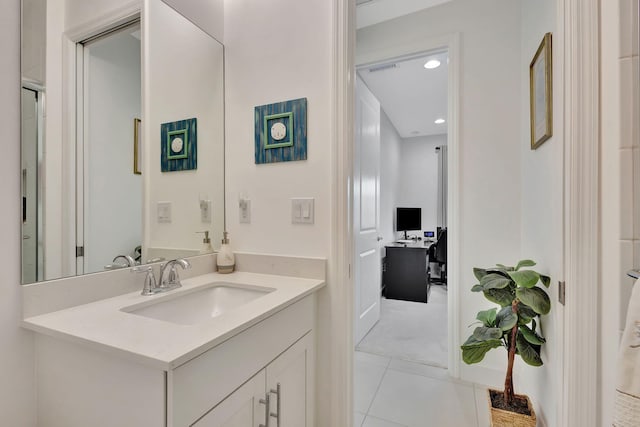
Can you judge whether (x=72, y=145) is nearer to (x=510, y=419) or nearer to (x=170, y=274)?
(x=170, y=274)

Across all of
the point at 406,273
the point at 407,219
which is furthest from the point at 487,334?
the point at 407,219

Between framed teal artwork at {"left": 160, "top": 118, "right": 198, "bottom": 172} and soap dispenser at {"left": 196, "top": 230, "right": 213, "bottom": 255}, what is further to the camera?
soap dispenser at {"left": 196, "top": 230, "right": 213, "bottom": 255}

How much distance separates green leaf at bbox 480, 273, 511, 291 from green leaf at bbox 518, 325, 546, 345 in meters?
0.26

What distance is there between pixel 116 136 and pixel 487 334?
1912mm

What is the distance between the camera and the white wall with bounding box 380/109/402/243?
3.97 m

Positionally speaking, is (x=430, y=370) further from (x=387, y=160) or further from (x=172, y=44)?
(x=387, y=160)

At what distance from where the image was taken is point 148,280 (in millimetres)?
1101

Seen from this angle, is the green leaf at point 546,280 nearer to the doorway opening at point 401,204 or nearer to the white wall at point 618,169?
the white wall at point 618,169

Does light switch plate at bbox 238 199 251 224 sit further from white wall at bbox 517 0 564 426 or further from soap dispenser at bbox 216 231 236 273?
white wall at bbox 517 0 564 426

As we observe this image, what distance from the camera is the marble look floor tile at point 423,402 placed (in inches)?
64.1

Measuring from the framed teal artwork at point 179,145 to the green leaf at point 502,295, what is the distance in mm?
1645

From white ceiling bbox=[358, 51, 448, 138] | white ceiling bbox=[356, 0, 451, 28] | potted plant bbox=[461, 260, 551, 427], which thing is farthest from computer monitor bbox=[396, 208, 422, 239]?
potted plant bbox=[461, 260, 551, 427]

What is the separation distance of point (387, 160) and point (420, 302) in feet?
6.85

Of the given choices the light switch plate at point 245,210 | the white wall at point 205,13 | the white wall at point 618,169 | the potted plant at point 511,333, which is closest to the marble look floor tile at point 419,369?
the potted plant at point 511,333
